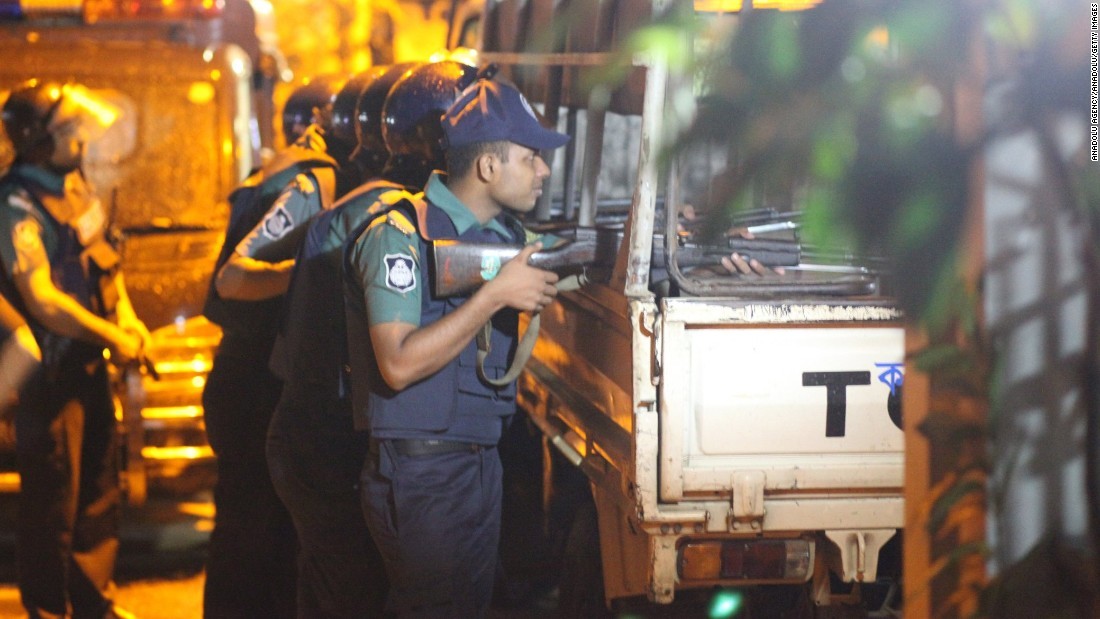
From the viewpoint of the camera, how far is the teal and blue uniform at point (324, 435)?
3688 mm

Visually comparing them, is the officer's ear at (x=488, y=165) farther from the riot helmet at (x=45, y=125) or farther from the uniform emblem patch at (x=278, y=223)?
the riot helmet at (x=45, y=125)

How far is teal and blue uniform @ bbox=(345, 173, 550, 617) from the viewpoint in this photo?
3105 mm

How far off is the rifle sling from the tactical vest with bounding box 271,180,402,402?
572mm

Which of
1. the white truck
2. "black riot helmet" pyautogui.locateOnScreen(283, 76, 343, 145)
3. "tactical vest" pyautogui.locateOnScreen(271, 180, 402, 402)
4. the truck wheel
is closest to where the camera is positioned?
the white truck

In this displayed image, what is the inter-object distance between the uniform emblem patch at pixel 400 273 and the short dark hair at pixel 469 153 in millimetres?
344

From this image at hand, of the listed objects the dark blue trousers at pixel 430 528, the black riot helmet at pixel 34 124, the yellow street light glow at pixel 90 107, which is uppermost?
the yellow street light glow at pixel 90 107

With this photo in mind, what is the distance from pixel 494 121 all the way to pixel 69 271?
2.21 m

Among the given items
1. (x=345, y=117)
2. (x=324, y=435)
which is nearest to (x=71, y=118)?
(x=345, y=117)

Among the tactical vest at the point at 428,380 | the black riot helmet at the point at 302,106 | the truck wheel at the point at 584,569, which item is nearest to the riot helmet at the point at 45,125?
the black riot helmet at the point at 302,106

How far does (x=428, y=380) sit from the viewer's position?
3.16 meters

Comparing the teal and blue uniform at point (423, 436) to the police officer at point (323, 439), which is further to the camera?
the police officer at point (323, 439)

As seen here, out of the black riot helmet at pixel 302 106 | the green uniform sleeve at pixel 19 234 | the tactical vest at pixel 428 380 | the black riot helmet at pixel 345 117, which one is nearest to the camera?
the tactical vest at pixel 428 380

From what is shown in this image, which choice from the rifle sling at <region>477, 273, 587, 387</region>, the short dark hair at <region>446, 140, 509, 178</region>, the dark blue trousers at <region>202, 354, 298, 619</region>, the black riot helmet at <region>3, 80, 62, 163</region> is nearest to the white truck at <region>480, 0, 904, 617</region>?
the rifle sling at <region>477, 273, 587, 387</region>

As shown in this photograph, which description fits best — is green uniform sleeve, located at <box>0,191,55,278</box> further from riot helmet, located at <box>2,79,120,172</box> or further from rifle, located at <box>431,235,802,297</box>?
rifle, located at <box>431,235,802,297</box>
